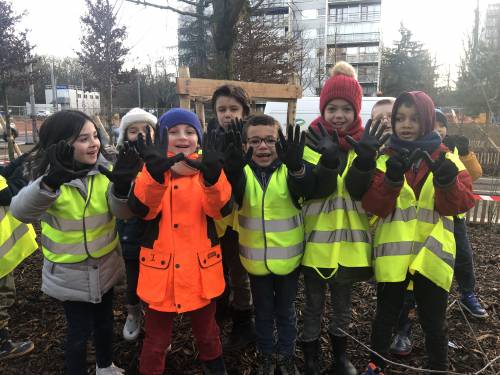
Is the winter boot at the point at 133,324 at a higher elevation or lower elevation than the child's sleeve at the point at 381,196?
lower

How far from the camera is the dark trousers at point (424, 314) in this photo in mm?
2162

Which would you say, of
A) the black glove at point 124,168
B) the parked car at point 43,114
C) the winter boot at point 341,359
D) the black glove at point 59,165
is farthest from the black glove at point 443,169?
the parked car at point 43,114

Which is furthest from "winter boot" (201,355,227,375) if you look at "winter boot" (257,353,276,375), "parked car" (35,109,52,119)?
"parked car" (35,109,52,119)

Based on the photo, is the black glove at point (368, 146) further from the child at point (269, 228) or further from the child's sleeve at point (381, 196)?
the child at point (269, 228)

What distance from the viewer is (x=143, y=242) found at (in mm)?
2113

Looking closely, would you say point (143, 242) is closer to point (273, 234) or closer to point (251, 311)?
point (273, 234)

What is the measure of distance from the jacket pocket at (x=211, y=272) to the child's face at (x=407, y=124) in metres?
1.29

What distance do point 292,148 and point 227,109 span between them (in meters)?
1.08

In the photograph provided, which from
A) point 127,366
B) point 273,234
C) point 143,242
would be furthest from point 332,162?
point 127,366

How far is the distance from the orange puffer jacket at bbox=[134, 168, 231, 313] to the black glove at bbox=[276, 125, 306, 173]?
0.35m

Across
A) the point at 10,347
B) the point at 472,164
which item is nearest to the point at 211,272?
the point at 10,347

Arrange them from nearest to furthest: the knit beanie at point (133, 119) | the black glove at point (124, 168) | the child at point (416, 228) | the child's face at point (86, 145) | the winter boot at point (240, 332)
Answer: the black glove at point (124, 168), the child at point (416, 228), the child's face at point (86, 145), the winter boot at point (240, 332), the knit beanie at point (133, 119)

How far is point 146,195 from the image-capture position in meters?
1.95

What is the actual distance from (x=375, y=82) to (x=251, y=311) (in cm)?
4227
